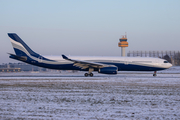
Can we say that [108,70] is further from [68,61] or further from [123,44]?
[123,44]

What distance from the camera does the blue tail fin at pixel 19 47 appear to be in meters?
33.0

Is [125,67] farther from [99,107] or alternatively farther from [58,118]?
[58,118]

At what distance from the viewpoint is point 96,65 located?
31969 millimetres

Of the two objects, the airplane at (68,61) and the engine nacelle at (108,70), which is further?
the airplane at (68,61)

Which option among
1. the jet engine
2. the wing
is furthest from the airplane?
the jet engine

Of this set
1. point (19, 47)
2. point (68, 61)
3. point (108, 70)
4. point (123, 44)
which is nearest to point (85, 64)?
point (68, 61)

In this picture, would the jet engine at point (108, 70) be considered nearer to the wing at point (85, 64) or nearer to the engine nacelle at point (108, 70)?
the engine nacelle at point (108, 70)

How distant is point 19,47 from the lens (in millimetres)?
33031

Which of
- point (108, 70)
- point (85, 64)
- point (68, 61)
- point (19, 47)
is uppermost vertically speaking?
point (19, 47)

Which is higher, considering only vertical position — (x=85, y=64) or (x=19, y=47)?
(x=19, y=47)

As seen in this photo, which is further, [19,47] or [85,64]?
[19,47]

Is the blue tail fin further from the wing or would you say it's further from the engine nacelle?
the engine nacelle

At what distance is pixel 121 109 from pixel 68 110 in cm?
212

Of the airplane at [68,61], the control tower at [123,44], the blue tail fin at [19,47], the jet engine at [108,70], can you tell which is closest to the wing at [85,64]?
the airplane at [68,61]
